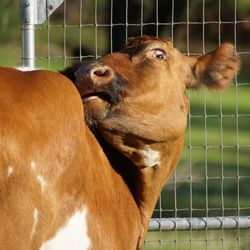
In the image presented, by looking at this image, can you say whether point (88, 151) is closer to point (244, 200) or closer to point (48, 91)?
point (48, 91)

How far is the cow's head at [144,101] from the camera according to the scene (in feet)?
18.4

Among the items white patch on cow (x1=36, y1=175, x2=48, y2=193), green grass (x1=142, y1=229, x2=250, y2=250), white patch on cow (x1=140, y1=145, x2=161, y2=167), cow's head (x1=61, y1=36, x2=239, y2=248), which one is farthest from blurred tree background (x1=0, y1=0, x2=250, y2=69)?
white patch on cow (x1=36, y1=175, x2=48, y2=193)

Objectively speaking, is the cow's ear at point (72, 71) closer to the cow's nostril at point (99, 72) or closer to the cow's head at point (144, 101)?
the cow's head at point (144, 101)

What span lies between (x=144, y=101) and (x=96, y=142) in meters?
0.36

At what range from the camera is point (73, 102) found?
5.15 metres

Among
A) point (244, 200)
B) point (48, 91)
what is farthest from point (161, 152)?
point (244, 200)

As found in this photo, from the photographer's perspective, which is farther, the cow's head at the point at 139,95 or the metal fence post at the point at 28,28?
the metal fence post at the point at 28,28

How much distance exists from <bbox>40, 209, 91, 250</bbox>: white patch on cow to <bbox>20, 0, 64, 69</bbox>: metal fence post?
237cm

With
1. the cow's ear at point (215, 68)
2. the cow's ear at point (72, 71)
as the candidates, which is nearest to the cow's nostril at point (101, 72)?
the cow's ear at point (72, 71)

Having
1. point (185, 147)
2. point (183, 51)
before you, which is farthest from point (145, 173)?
point (183, 51)

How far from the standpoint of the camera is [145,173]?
19.8 ft

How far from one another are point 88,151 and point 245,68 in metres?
20.8

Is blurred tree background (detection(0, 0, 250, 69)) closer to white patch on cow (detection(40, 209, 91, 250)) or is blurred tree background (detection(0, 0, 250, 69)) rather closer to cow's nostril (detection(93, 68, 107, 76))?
cow's nostril (detection(93, 68, 107, 76))

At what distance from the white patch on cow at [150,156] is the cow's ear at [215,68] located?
0.50 m
